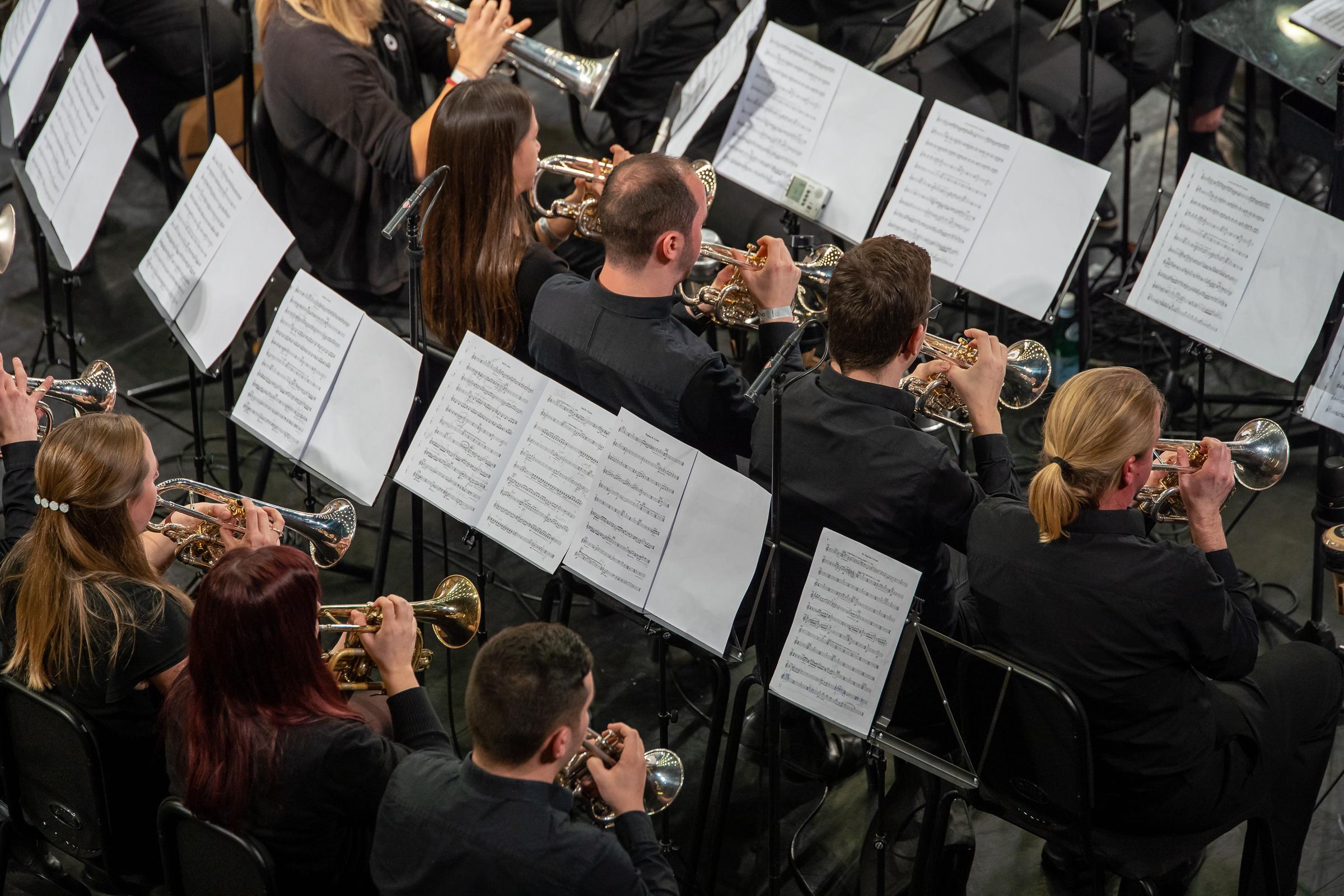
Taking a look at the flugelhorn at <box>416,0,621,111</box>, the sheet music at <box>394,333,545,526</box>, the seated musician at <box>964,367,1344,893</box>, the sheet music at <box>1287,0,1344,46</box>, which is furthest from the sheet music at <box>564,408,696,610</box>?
the sheet music at <box>1287,0,1344,46</box>

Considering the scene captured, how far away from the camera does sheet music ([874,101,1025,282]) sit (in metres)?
3.97

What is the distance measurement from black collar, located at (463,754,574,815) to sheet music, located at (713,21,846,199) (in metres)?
2.51

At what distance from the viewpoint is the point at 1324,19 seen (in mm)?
4629

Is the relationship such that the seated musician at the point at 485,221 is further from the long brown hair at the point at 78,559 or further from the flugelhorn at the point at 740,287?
the long brown hair at the point at 78,559

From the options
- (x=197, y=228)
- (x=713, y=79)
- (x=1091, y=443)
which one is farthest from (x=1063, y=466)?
(x=197, y=228)

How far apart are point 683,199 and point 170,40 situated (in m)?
3.17

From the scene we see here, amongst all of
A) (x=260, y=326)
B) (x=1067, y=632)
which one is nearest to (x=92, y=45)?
(x=260, y=326)

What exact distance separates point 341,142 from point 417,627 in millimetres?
2176

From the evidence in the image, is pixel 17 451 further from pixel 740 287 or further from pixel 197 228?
pixel 740 287

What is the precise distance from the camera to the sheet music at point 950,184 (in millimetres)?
3975

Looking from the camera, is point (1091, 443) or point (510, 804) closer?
point (510, 804)

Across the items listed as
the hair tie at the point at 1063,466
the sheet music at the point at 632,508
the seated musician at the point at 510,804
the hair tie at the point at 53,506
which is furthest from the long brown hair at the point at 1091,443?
the hair tie at the point at 53,506

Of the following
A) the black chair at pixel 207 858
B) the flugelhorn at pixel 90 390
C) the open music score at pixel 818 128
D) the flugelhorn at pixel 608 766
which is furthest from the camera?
the open music score at pixel 818 128

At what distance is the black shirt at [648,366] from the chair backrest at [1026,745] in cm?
98
